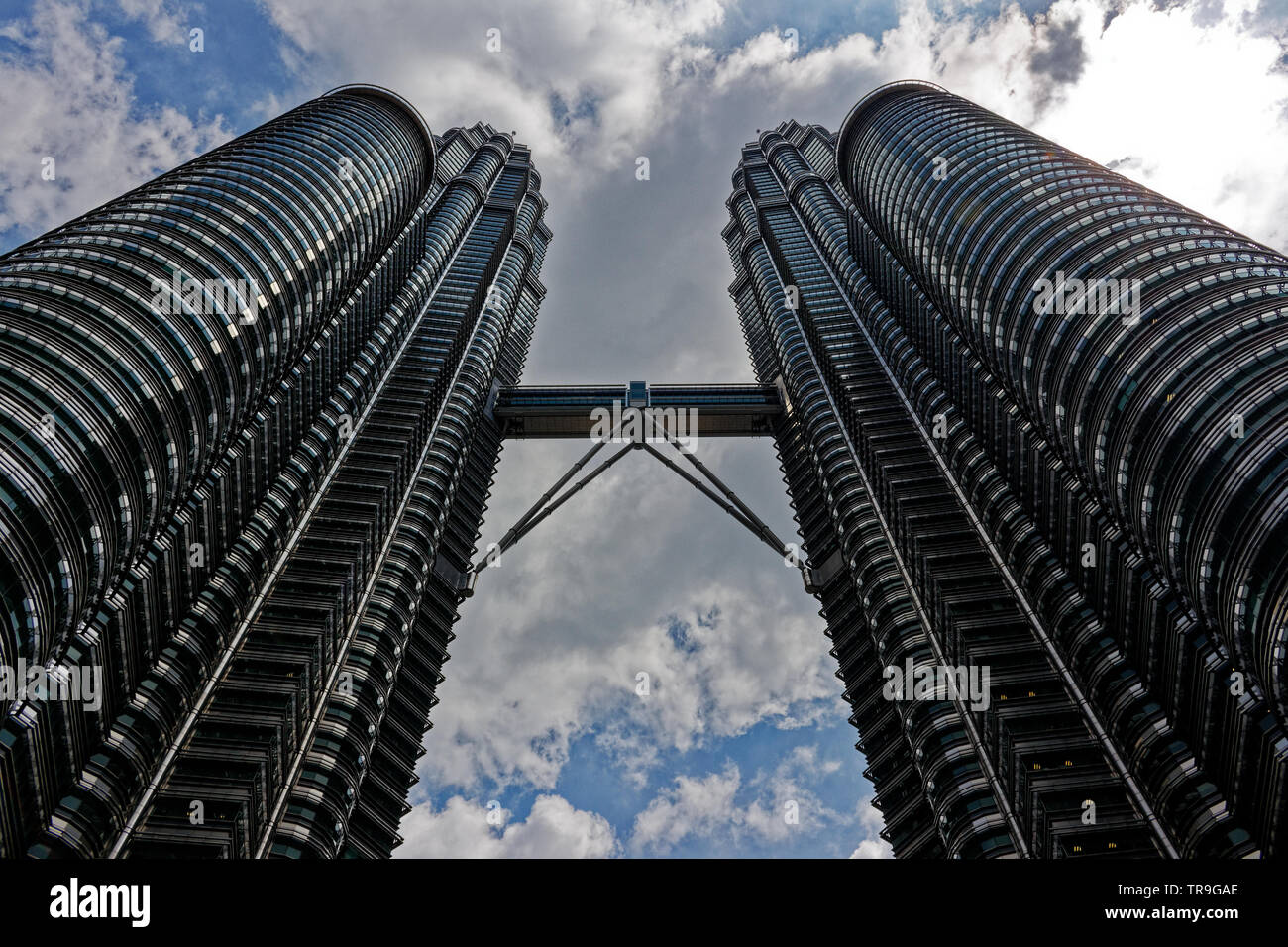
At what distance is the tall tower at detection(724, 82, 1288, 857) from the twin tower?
32 centimetres

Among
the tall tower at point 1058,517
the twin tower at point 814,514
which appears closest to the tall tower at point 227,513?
the twin tower at point 814,514

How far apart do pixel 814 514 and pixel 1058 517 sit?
39519mm

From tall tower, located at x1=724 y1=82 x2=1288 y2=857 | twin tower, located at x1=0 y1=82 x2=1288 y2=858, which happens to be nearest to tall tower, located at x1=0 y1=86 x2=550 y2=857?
twin tower, located at x1=0 y1=82 x2=1288 y2=858

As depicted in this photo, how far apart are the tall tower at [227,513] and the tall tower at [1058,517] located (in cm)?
4687

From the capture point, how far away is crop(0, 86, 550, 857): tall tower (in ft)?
162

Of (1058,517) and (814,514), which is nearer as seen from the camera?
(1058,517)

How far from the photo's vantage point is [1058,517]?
251 ft

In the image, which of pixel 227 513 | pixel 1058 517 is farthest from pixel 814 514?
pixel 227 513

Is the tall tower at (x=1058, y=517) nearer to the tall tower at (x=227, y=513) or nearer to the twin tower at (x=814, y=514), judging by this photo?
the twin tower at (x=814, y=514)

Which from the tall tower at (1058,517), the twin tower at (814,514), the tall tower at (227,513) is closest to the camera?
the tall tower at (227,513)

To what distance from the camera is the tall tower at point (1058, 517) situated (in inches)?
2016

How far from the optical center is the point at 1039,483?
79.8 m

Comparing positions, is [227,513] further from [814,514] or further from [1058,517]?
[1058,517]

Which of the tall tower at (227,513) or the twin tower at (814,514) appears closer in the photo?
the tall tower at (227,513)
